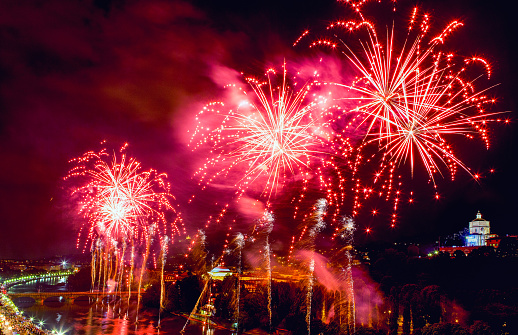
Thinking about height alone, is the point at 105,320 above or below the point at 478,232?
below

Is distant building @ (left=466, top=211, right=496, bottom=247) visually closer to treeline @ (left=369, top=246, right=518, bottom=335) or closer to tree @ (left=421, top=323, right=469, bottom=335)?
treeline @ (left=369, top=246, right=518, bottom=335)

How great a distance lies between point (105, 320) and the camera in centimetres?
3394

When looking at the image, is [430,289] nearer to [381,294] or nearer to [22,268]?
[381,294]

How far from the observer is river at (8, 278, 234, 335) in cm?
2903

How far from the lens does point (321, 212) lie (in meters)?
18.8

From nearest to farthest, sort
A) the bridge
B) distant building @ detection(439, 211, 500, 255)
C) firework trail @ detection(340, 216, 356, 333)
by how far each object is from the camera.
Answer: firework trail @ detection(340, 216, 356, 333) → the bridge → distant building @ detection(439, 211, 500, 255)

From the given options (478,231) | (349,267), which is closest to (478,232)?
(478,231)

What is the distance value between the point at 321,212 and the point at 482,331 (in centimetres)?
858

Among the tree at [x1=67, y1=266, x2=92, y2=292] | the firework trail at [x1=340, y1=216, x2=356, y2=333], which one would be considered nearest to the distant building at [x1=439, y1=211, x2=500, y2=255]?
the firework trail at [x1=340, y1=216, x2=356, y2=333]

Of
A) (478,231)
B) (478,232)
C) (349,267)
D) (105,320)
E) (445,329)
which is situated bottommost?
(105,320)

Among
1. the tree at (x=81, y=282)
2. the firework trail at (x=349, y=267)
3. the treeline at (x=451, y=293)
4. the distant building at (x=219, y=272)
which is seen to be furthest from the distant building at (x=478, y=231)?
the tree at (x=81, y=282)

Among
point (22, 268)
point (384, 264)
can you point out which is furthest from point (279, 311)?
point (22, 268)

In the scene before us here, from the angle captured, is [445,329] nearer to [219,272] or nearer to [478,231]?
[219,272]

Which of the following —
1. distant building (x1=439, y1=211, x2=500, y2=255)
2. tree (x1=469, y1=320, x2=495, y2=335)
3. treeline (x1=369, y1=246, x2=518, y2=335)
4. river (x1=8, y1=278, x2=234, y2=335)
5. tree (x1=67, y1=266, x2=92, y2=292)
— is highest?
distant building (x1=439, y1=211, x2=500, y2=255)
